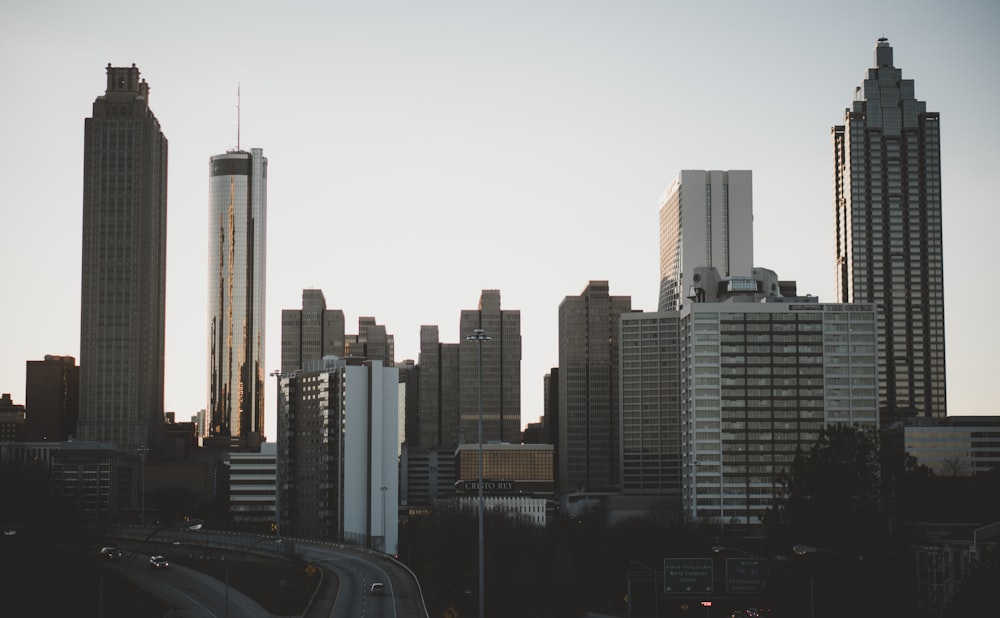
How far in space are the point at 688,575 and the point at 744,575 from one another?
3.88 meters

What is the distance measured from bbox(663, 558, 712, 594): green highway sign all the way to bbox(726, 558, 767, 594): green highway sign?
1479mm

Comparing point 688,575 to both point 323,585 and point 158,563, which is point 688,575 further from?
point 158,563

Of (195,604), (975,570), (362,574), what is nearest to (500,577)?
(362,574)

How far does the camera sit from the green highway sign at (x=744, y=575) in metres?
93.8

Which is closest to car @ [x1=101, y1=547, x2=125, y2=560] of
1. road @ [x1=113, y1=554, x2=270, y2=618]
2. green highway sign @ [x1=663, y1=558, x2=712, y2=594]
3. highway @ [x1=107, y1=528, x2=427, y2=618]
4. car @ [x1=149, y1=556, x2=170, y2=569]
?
road @ [x1=113, y1=554, x2=270, y2=618]

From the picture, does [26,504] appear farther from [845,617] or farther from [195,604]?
[845,617]

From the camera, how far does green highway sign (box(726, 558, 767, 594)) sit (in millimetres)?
93812

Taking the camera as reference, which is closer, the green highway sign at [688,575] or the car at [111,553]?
the green highway sign at [688,575]

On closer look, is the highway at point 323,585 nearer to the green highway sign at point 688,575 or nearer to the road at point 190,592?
the road at point 190,592

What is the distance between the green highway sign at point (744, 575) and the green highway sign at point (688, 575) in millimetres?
1479

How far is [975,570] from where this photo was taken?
3169 inches

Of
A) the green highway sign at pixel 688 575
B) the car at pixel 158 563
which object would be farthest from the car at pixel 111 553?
the green highway sign at pixel 688 575

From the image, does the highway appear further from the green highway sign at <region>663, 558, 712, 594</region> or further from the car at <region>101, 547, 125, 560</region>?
the green highway sign at <region>663, 558, 712, 594</region>

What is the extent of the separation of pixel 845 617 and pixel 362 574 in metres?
56.4
